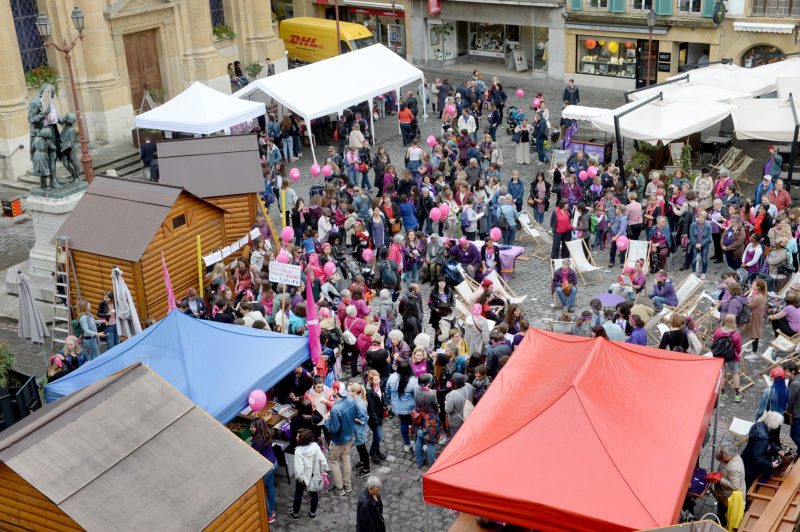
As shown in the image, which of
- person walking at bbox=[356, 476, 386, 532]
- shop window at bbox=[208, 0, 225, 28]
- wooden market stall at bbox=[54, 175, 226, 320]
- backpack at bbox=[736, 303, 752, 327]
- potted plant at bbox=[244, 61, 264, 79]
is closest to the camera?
person walking at bbox=[356, 476, 386, 532]

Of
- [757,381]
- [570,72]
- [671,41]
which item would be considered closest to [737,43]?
[671,41]

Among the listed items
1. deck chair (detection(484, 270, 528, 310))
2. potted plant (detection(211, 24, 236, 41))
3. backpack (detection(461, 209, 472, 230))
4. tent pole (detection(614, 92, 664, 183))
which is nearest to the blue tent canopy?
deck chair (detection(484, 270, 528, 310))

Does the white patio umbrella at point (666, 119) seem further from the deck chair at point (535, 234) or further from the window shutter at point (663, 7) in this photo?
the window shutter at point (663, 7)

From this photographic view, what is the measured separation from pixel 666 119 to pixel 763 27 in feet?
33.7

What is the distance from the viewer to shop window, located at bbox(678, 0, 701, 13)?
93.1ft

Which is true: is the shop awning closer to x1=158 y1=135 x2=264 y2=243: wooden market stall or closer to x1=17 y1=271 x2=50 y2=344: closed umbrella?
x1=158 y1=135 x2=264 y2=243: wooden market stall

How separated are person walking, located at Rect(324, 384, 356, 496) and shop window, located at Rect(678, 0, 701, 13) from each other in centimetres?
2235

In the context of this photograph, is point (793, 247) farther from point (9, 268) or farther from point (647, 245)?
point (9, 268)

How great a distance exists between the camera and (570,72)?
32250 millimetres

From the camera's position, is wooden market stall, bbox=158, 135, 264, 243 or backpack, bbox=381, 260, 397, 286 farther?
wooden market stall, bbox=158, 135, 264, 243

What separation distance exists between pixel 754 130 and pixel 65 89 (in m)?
19.0

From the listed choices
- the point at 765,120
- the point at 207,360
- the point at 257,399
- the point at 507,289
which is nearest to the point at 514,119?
the point at 765,120

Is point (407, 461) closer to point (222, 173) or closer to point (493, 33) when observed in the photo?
point (222, 173)

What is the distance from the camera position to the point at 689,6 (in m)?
28.5
